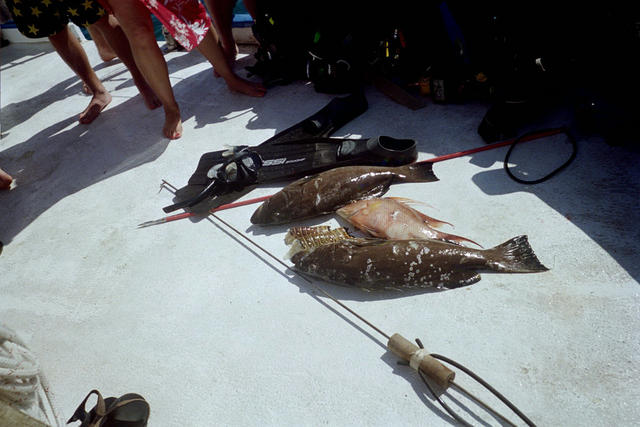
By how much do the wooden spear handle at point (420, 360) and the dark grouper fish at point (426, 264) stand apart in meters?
0.36

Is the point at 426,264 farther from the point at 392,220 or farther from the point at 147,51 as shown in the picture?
the point at 147,51

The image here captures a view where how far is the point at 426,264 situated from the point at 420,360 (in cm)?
55

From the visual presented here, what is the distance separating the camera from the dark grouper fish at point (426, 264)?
7.08 feet

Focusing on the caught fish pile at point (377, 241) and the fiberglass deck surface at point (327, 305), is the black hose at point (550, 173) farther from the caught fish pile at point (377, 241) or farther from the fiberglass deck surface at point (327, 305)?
the caught fish pile at point (377, 241)

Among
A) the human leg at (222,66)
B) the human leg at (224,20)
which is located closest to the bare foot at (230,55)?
the human leg at (224,20)

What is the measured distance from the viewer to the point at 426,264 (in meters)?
2.16

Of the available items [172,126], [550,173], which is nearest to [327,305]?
[550,173]

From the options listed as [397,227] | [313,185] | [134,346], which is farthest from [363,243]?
[134,346]

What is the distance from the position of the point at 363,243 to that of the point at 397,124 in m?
1.59

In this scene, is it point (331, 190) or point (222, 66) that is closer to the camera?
point (331, 190)

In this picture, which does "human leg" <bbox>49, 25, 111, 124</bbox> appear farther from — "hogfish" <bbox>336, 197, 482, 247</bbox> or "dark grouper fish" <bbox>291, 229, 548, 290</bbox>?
"dark grouper fish" <bbox>291, 229, 548, 290</bbox>

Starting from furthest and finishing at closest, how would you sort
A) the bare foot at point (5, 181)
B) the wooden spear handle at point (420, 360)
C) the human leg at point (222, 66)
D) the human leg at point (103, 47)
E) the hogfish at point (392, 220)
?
1. the human leg at point (103, 47)
2. the human leg at point (222, 66)
3. the bare foot at point (5, 181)
4. the hogfish at point (392, 220)
5. the wooden spear handle at point (420, 360)

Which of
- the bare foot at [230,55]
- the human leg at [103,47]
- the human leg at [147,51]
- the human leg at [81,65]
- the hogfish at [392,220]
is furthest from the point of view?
the human leg at [103,47]

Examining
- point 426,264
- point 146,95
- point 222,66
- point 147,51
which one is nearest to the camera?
point 426,264
